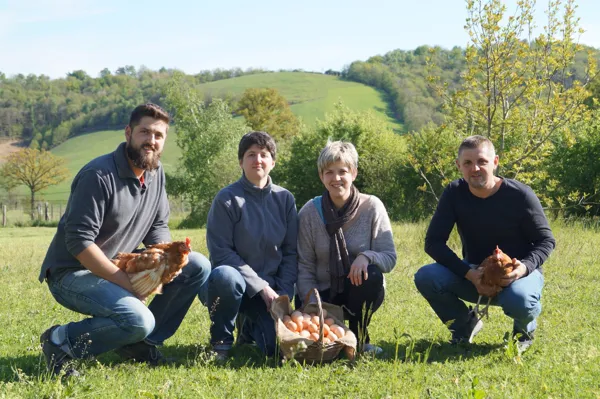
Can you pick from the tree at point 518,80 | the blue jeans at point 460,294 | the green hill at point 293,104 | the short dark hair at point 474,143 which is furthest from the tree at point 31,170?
the short dark hair at point 474,143

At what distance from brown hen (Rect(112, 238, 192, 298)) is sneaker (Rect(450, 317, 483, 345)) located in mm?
2498

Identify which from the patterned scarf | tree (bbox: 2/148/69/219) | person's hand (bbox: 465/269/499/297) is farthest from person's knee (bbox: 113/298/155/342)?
tree (bbox: 2/148/69/219)

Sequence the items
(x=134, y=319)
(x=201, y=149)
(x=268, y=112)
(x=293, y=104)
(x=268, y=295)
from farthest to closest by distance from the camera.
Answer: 1. (x=293, y=104)
2. (x=268, y=112)
3. (x=201, y=149)
4. (x=268, y=295)
5. (x=134, y=319)

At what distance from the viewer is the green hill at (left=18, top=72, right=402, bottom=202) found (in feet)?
261

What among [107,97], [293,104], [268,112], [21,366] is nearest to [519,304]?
[21,366]

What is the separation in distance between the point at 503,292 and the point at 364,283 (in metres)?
1.10

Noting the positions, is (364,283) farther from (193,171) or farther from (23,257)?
(193,171)

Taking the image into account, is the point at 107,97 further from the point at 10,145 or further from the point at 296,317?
the point at 296,317

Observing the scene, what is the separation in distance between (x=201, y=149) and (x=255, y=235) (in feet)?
128

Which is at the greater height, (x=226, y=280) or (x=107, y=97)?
(x=107, y=97)

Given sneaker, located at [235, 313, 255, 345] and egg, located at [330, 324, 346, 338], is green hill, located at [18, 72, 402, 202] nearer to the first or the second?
sneaker, located at [235, 313, 255, 345]

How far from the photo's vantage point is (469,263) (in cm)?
550

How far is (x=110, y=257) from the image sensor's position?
4594 millimetres

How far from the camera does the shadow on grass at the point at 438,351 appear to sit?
4.98m
